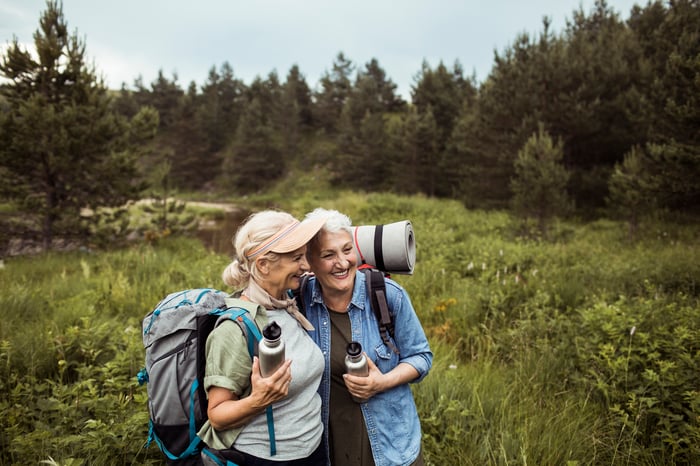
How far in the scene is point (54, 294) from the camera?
5.40 m

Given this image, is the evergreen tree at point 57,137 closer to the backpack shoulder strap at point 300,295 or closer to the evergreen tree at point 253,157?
the backpack shoulder strap at point 300,295

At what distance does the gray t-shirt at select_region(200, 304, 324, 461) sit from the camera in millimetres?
1374

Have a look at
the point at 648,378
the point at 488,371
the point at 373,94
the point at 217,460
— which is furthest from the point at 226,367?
the point at 373,94

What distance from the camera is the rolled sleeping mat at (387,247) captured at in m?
1.97

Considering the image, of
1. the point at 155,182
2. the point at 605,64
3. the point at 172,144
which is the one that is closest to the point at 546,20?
the point at 605,64

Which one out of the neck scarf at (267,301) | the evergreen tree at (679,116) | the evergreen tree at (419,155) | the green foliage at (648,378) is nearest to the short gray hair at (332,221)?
the neck scarf at (267,301)

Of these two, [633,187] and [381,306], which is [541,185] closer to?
[633,187]

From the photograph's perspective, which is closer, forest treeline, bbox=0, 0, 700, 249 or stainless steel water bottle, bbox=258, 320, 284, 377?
stainless steel water bottle, bbox=258, 320, 284, 377

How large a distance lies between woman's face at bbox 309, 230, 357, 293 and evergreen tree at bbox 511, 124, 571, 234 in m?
11.4

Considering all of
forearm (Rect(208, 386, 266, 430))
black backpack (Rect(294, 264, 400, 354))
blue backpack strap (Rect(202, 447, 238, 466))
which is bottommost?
blue backpack strap (Rect(202, 447, 238, 466))

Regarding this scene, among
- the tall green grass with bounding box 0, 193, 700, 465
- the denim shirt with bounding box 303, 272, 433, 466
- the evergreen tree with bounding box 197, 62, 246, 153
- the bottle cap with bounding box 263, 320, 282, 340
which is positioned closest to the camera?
the bottle cap with bounding box 263, 320, 282, 340

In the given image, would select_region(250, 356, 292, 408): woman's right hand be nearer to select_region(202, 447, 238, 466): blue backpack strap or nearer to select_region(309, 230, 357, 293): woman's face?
select_region(202, 447, 238, 466): blue backpack strap

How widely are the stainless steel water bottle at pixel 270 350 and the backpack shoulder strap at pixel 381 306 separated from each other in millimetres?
647

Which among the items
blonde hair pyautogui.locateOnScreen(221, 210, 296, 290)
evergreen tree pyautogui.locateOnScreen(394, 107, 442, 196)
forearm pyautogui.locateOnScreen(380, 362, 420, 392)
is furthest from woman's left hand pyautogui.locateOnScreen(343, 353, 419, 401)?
evergreen tree pyautogui.locateOnScreen(394, 107, 442, 196)
